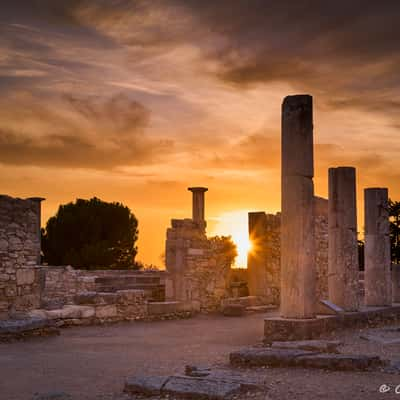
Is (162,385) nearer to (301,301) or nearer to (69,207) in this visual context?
(301,301)

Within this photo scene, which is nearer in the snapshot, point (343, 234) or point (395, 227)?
point (343, 234)

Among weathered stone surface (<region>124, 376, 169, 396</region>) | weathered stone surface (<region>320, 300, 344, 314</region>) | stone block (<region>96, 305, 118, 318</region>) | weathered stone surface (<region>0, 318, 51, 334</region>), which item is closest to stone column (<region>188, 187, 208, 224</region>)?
stone block (<region>96, 305, 118, 318</region>)

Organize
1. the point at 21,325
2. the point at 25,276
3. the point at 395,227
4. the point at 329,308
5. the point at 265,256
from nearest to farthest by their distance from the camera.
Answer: the point at 21,325 → the point at 329,308 → the point at 25,276 → the point at 265,256 → the point at 395,227

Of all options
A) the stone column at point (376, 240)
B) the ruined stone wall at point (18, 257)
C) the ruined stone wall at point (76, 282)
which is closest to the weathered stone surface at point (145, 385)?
the ruined stone wall at point (18, 257)

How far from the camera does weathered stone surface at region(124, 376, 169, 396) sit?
747 cm

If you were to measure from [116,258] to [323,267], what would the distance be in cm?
1806

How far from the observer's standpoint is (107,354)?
35.8ft

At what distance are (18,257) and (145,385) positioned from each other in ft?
28.6

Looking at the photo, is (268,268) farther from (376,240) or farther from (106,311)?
(106,311)

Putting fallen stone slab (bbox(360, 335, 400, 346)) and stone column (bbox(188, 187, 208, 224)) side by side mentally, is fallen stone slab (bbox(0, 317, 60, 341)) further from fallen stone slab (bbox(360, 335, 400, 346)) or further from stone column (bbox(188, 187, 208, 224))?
stone column (bbox(188, 187, 208, 224))

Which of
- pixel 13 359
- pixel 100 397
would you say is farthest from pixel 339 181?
pixel 100 397

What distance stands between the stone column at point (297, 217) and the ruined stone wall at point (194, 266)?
7493 millimetres

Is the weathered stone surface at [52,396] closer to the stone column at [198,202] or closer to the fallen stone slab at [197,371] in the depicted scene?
the fallen stone slab at [197,371]

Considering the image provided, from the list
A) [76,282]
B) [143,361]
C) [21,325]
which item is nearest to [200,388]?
[143,361]
